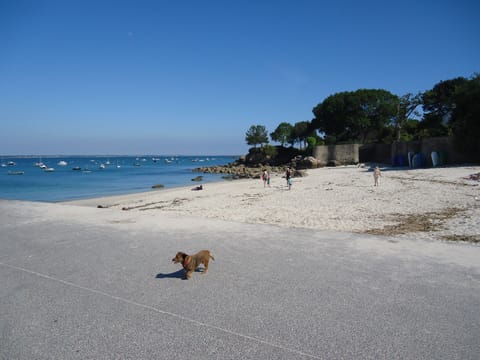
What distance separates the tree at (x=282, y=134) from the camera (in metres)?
82.9

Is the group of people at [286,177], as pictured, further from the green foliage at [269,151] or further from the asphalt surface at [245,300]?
the green foliage at [269,151]

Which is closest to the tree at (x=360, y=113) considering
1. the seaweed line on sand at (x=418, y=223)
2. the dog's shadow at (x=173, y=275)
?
the seaweed line on sand at (x=418, y=223)

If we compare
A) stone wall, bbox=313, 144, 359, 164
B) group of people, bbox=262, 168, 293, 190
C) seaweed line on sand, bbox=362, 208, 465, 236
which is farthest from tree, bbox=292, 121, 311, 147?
seaweed line on sand, bbox=362, 208, 465, 236

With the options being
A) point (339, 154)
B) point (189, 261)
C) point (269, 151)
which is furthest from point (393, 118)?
point (189, 261)

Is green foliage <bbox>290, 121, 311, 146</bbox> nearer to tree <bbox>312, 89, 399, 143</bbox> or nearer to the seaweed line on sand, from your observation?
tree <bbox>312, 89, 399, 143</bbox>

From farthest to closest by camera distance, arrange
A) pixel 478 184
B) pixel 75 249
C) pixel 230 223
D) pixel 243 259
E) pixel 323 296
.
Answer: pixel 478 184, pixel 230 223, pixel 75 249, pixel 243 259, pixel 323 296

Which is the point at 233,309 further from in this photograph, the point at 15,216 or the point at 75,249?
the point at 15,216

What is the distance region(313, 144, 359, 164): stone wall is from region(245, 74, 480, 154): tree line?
20.6ft

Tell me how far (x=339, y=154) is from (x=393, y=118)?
1832 cm

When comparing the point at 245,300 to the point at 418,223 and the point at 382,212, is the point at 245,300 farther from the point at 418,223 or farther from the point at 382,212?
the point at 382,212

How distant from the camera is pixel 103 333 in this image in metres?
3.54

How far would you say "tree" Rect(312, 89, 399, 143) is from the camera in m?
54.1

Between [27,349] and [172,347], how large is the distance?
4.91ft

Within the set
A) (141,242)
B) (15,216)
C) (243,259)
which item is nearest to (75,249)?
(141,242)
